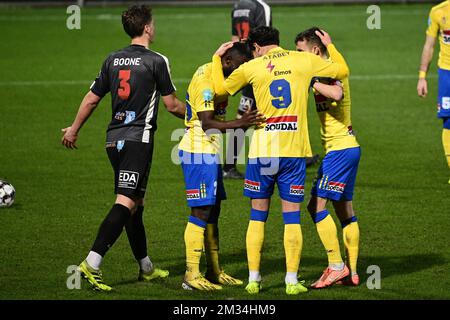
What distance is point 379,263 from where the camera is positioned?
34.0 feet

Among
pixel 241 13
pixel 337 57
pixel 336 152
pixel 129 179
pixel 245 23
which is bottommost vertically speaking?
pixel 129 179

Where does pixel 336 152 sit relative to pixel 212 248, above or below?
above

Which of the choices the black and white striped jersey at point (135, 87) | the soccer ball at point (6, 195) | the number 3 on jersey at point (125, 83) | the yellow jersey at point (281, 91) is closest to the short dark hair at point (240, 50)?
the yellow jersey at point (281, 91)

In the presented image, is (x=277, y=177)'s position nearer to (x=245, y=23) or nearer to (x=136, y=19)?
(x=136, y=19)

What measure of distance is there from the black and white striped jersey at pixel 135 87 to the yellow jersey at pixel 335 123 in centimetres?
147

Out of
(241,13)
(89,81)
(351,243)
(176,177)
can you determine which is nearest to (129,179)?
(351,243)

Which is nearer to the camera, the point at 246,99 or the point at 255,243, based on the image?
the point at 255,243

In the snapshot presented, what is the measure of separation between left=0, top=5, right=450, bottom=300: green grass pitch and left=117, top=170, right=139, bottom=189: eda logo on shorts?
0.95m

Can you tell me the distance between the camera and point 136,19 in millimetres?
9297

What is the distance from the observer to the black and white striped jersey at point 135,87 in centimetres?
929

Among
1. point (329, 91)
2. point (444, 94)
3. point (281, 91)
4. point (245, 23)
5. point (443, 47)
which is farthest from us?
point (245, 23)

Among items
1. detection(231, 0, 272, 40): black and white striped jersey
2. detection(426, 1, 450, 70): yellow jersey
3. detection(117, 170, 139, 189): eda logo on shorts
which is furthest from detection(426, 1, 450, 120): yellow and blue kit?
detection(117, 170, 139, 189): eda logo on shorts

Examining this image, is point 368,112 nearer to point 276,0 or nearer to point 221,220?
point 221,220

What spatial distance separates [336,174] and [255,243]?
1085mm
